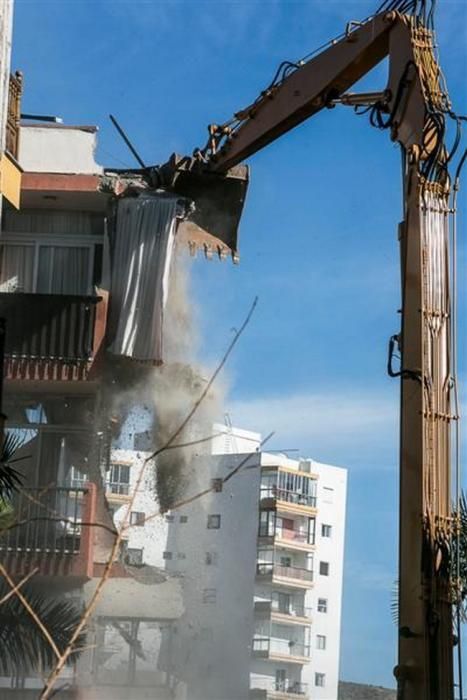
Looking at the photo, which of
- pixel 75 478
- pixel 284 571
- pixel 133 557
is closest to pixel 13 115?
pixel 75 478

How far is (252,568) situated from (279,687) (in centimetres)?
227

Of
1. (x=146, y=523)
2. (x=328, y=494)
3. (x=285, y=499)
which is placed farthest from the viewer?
(x=328, y=494)

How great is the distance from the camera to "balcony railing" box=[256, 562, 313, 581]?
2455 centimetres

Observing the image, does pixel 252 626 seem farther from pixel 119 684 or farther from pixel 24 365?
pixel 24 365

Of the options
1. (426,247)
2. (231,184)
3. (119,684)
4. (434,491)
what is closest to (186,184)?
(231,184)

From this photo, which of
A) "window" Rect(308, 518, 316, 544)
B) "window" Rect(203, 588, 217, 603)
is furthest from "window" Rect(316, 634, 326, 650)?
"window" Rect(203, 588, 217, 603)

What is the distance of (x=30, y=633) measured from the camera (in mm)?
16125

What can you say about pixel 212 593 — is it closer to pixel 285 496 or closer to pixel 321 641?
pixel 285 496

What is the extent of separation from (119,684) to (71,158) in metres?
7.65

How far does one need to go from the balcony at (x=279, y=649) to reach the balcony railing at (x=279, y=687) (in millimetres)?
400

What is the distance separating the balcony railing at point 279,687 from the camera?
23734 mm

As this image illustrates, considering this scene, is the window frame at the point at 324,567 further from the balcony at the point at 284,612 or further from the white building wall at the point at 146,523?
the white building wall at the point at 146,523

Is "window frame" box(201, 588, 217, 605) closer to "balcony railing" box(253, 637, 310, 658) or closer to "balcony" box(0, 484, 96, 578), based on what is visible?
"balcony railing" box(253, 637, 310, 658)

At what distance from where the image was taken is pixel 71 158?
20.9 meters
